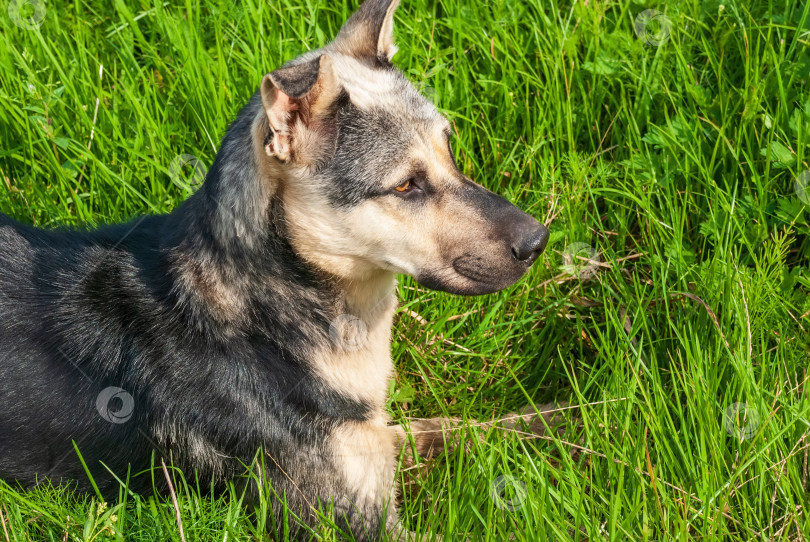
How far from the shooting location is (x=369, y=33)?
10.8 feet

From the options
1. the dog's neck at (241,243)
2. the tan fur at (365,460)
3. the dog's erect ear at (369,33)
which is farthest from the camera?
the dog's erect ear at (369,33)

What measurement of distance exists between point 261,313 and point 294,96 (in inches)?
31.9

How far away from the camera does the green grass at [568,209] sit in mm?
2916

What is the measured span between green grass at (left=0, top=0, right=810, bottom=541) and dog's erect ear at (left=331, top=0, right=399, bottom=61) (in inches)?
41.0

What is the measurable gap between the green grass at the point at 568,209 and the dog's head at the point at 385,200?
663mm

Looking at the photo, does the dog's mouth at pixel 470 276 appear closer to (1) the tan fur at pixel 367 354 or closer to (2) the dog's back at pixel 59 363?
(1) the tan fur at pixel 367 354

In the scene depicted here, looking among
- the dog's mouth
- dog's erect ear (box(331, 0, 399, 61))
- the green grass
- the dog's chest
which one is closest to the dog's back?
the green grass

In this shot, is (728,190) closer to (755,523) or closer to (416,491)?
(755,523)

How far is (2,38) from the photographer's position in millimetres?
4430

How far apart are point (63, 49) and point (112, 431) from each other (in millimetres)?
2515

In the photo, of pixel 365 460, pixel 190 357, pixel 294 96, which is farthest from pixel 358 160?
pixel 365 460

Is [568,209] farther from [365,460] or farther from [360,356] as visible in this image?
[365,460]

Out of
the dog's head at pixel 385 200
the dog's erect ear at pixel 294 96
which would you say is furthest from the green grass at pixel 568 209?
the dog's erect ear at pixel 294 96

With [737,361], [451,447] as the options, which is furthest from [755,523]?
[451,447]
